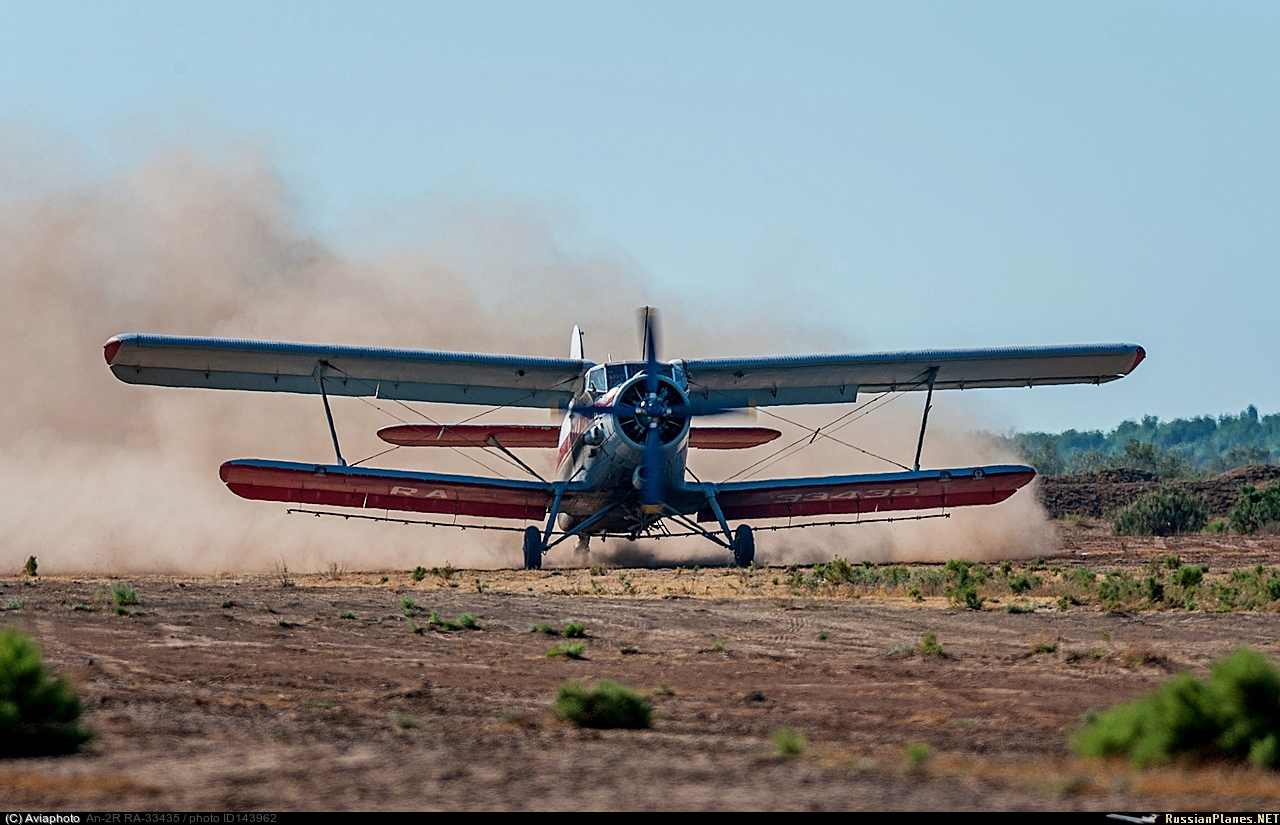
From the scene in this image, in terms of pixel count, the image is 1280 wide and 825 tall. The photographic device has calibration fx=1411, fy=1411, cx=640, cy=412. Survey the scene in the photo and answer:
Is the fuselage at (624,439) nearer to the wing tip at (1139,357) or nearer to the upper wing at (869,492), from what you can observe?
the upper wing at (869,492)

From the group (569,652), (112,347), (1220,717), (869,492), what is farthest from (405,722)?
(869,492)

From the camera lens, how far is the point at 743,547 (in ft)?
85.4

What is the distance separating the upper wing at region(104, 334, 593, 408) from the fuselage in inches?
35.9

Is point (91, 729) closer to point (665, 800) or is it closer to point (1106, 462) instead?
point (665, 800)

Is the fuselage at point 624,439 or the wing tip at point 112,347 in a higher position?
the wing tip at point 112,347

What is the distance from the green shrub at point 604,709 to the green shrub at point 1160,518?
3860 cm

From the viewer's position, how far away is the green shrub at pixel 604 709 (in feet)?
29.4

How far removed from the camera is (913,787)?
685 centimetres

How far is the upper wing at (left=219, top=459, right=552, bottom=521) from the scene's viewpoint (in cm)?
2466

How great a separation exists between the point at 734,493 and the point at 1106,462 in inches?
3401

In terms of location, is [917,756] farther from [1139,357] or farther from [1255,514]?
[1255,514]

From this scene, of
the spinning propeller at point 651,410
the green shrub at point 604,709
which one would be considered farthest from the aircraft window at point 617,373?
the green shrub at point 604,709

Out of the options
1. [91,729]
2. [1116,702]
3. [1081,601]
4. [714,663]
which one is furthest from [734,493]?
[91,729]

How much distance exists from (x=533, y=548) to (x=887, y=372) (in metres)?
7.41
